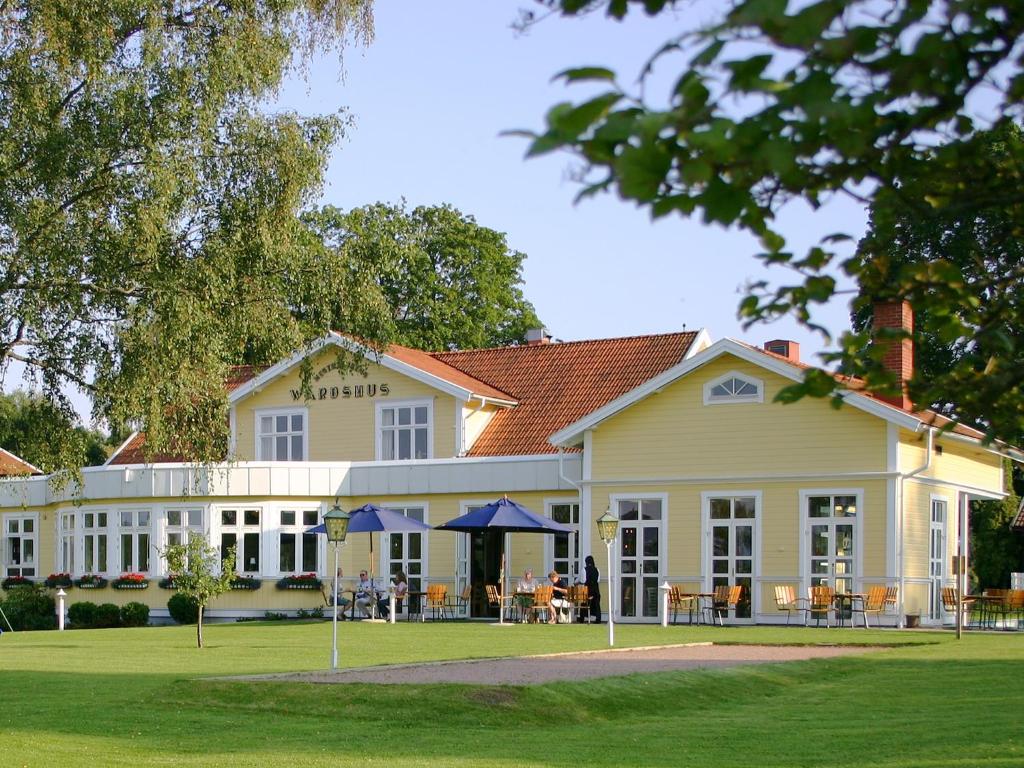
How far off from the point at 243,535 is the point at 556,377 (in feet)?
29.3

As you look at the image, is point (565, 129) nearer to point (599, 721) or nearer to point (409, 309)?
point (599, 721)

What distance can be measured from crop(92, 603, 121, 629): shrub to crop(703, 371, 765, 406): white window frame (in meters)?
15.2

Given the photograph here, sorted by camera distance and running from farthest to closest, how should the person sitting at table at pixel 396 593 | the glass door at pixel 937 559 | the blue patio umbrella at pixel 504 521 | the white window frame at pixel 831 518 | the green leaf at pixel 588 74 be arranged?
the person sitting at table at pixel 396 593
the glass door at pixel 937 559
the blue patio umbrella at pixel 504 521
the white window frame at pixel 831 518
the green leaf at pixel 588 74

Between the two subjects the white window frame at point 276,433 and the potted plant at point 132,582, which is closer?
the potted plant at point 132,582

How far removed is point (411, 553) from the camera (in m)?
35.9

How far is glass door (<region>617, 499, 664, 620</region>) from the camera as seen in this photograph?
105 feet

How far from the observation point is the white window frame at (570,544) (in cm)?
3372

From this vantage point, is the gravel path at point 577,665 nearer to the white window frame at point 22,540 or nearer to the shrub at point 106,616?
the shrub at point 106,616

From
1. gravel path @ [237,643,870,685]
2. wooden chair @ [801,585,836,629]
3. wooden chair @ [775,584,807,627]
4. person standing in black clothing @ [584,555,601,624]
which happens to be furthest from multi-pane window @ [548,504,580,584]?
gravel path @ [237,643,870,685]

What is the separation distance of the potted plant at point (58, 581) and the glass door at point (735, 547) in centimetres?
1681

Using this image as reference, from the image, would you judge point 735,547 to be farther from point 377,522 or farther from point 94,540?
point 94,540

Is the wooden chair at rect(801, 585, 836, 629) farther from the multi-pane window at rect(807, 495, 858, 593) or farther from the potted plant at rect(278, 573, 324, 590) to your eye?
the potted plant at rect(278, 573, 324, 590)

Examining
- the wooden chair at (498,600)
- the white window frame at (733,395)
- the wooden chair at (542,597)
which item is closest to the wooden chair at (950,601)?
the white window frame at (733,395)

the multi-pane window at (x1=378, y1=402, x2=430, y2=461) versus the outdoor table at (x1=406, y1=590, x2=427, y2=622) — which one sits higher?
the multi-pane window at (x1=378, y1=402, x2=430, y2=461)
